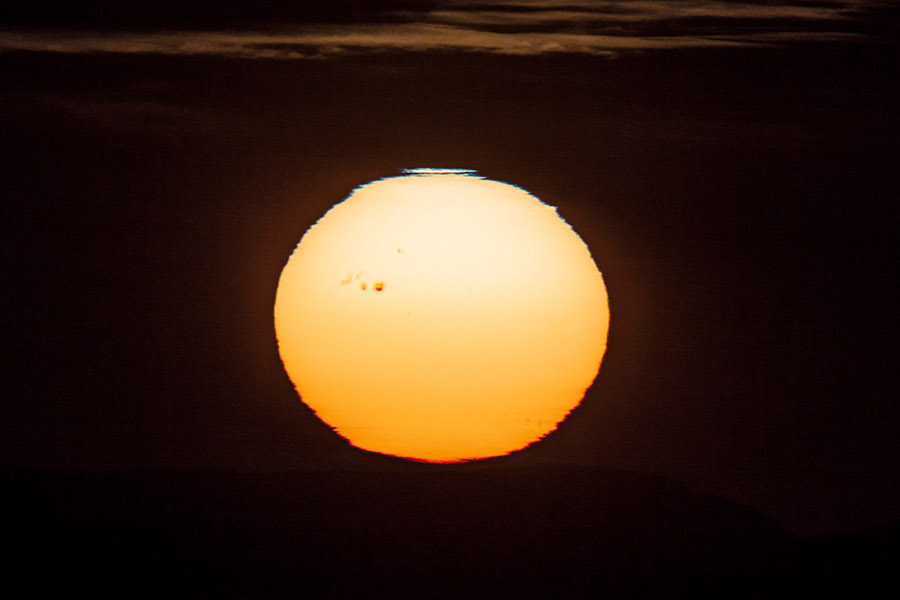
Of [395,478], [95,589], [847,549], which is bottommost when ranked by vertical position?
[95,589]

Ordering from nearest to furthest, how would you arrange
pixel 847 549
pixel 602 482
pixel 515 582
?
pixel 515 582
pixel 847 549
pixel 602 482

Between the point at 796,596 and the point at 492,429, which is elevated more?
the point at 492,429

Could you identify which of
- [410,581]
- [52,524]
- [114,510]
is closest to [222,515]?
[114,510]

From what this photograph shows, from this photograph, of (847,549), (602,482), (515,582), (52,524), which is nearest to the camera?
(515,582)

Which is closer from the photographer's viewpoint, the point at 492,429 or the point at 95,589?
the point at 95,589

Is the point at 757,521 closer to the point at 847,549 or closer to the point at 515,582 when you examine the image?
the point at 847,549

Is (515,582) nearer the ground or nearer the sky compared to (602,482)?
nearer the ground

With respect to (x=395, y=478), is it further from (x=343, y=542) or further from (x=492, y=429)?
(x=492, y=429)

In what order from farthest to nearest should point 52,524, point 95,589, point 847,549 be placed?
1. point 52,524
2. point 847,549
3. point 95,589

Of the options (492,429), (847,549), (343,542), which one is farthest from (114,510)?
(847,549)
